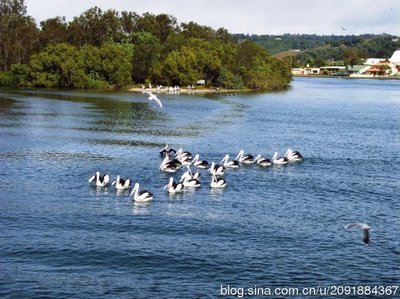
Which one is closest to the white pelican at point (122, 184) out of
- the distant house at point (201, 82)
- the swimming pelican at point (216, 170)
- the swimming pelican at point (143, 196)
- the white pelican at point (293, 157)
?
the swimming pelican at point (143, 196)

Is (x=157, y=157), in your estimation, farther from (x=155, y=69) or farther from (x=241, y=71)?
(x=241, y=71)

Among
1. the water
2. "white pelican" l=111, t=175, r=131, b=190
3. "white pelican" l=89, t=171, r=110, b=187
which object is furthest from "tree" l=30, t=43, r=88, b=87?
"white pelican" l=111, t=175, r=131, b=190

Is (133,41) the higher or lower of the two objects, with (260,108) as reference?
higher

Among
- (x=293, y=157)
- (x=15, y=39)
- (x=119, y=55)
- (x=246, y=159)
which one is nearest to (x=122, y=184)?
(x=246, y=159)

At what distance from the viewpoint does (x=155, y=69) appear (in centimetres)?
12506

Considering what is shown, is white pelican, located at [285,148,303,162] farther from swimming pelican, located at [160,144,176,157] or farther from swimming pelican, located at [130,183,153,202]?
swimming pelican, located at [130,183,153,202]

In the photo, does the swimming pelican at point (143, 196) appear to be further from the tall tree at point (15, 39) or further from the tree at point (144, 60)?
the tall tree at point (15, 39)

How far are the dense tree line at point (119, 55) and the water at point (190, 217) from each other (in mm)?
62838

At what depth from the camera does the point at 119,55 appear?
12238cm

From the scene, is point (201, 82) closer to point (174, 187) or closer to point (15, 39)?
point (15, 39)

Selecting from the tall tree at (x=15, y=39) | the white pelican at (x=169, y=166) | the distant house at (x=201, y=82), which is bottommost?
the white pelican at (x=169, y=166)

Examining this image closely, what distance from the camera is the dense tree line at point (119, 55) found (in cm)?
12181

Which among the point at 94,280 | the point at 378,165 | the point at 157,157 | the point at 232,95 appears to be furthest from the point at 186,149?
the point at 232,95

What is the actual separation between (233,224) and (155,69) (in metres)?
98.9
